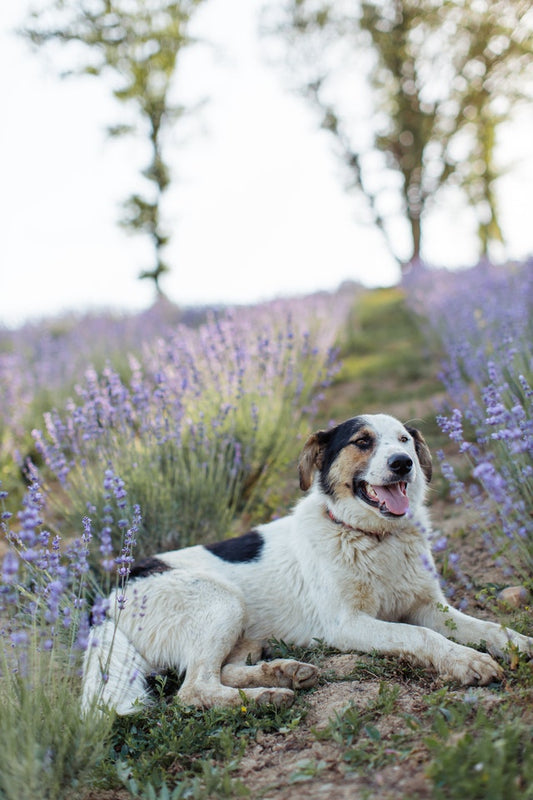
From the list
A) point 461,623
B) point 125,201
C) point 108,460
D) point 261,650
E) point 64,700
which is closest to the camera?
point 64,700

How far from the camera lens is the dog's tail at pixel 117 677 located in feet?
8.45

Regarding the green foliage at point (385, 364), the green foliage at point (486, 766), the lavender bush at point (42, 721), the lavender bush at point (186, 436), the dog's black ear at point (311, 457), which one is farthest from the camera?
the green foliage at point (385, 364)

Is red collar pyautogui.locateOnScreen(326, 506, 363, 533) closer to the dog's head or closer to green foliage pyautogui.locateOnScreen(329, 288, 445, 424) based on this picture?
the dog's head

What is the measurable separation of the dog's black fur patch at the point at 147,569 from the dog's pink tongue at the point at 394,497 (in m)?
1.13

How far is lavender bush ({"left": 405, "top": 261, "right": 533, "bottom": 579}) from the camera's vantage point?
2572 mm

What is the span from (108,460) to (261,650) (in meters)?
1.59

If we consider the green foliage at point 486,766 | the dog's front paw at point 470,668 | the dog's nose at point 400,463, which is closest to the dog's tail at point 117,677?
the green foliage at point 486,766

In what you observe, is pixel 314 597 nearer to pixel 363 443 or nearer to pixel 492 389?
pixel 363 443

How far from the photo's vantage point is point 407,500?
124 inches

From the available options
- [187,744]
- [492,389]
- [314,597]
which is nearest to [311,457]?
[314,597]

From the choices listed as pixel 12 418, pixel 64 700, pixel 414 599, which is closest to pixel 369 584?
pixel 414 599

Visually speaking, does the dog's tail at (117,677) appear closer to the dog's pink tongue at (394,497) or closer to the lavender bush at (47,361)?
the dog's pink tongue at (394,497)

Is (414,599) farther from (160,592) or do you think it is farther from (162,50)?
(162,50)

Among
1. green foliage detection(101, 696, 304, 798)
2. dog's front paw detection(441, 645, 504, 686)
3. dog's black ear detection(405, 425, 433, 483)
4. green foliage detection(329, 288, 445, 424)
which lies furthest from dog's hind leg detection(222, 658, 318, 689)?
green foliage detection(329, 288, 445, 424)
